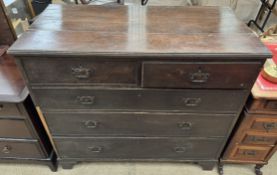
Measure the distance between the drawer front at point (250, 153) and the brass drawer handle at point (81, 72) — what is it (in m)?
1.01

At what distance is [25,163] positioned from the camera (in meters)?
1.48

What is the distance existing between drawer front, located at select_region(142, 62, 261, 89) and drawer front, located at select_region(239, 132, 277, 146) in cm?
41

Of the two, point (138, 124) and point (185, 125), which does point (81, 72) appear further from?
point (185, 125)

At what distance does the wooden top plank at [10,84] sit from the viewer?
106cm

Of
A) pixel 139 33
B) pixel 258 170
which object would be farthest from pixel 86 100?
pixel 258 170

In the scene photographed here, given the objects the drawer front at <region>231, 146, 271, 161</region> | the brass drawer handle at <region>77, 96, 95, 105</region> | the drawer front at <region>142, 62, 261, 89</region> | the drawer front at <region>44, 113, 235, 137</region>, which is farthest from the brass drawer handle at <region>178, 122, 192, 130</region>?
the brass drawer handle at <region>77, 96, 95, 105</region>

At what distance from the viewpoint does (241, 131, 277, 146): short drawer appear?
1237mm

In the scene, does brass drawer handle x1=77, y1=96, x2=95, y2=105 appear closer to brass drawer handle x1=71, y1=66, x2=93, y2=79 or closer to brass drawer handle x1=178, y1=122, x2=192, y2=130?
brass drawer handle x1=71, y1=66, x2=93, y2=79

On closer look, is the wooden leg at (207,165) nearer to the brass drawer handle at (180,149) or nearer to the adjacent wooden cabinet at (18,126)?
the brass drawer handle at (180,149)

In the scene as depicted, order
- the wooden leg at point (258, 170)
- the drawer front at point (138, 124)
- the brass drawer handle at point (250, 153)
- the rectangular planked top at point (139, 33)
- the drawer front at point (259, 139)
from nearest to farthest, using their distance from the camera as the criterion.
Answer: the rectangular planked top at point (139, 33), the drawer front at point (138, 124), the drawer front at point (259, 139), the brass drawer handle at point (250, 153), the wooden leg at point (258, 170)

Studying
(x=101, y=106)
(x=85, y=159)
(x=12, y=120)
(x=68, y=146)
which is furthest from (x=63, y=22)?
(x=85, y=159)

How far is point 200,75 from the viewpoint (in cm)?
94

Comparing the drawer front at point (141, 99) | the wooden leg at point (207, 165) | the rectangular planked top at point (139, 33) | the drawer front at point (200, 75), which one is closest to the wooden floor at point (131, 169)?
the wooden leg at point (207, 165)

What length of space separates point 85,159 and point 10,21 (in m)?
0.99
